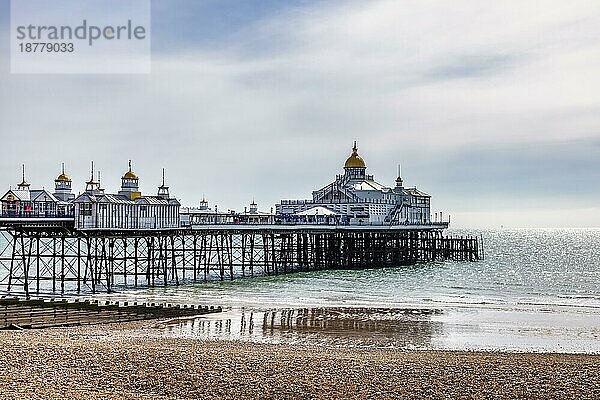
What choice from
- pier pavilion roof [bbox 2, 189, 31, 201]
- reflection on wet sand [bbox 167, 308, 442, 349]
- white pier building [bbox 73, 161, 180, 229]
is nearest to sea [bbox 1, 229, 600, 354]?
reflection on wet sand [bbox 167, 308, 442, 349]

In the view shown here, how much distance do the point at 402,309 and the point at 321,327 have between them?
285 inches

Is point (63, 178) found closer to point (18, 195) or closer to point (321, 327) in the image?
point (18, 195)

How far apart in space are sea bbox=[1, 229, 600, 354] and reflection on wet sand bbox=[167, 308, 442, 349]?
3cm

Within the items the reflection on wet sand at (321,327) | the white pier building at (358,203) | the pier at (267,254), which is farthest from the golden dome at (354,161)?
the reflection on wet sand at (321,327)

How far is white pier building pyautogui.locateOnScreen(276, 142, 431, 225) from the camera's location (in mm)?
75188

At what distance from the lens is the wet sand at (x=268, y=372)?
15594 millimetres

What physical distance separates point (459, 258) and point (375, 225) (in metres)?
8.07

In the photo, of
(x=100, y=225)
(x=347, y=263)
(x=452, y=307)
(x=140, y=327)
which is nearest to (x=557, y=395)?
(x=140, y=327)

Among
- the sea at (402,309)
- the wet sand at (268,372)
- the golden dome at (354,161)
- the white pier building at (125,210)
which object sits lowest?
the sea at (402,309)

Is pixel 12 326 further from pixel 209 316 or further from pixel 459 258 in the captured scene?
pixel 459 258

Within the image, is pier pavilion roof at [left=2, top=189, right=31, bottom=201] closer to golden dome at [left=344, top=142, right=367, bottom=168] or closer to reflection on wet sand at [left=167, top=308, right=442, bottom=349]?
reflection on wet sand at [left=167, top=308, right=442, bottom=349]

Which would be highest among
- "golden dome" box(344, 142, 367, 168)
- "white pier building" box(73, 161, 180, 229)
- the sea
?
"golden dome" box(344, 142, 367, 168)

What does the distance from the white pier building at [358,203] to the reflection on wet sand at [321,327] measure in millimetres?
40311

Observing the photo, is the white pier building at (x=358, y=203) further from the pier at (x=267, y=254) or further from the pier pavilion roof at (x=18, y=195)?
the pier pavilion roof at (x=18, y=195)
